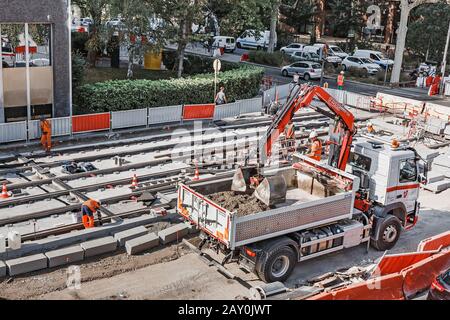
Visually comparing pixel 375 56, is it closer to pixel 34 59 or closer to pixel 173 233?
pixel 34 59

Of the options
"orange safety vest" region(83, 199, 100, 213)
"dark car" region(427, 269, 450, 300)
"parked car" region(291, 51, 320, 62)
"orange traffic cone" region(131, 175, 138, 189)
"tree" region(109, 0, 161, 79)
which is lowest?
"orange traffic cone" region(131, 175, 138, 189)

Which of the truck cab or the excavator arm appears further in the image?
the excavator arm

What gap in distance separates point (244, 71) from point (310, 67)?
1077cm

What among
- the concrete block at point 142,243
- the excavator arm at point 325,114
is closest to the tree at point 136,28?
the excavator arm at point 325,114

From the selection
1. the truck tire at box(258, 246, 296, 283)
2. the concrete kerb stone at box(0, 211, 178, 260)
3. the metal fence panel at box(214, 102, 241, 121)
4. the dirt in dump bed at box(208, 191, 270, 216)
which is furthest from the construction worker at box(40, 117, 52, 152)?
the truck tire at box(258, 246, 296, 283)

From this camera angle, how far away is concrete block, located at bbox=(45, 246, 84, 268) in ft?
41.7

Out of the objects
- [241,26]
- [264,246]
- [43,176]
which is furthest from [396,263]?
[241,26]

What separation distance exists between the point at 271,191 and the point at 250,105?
1697 centimetres

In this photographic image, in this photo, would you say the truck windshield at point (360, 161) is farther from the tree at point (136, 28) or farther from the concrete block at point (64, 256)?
the tree at point (136, 28)

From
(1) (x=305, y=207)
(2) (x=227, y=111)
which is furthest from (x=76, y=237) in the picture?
(2) (x=227, y=111)

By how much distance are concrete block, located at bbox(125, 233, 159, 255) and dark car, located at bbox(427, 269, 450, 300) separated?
6546 mm

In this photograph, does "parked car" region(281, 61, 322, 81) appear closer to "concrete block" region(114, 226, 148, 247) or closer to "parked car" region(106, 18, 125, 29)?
"parked car" region(106, 18, 125, 29)

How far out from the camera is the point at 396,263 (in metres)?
12.2

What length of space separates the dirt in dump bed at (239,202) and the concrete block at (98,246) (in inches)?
104
